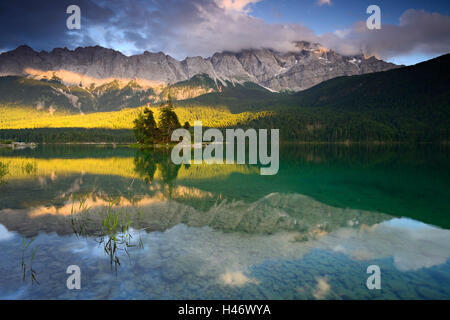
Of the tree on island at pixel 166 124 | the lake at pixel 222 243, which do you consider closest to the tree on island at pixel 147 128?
the tree on island at pixel 166 124

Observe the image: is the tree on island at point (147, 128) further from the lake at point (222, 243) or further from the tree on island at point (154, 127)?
the lake at point (222, 243)

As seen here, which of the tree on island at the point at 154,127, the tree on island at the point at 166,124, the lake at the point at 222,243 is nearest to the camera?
the lake at the point at 222,243

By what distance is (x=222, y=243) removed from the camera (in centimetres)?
1547

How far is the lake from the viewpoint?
1073cm

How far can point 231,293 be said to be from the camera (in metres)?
10.3

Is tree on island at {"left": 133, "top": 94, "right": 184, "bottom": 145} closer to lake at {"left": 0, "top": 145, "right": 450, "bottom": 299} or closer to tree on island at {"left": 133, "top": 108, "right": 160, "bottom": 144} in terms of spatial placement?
tree on island at {"left": 133, "top": 108, "right": 160, "bottom": 144}

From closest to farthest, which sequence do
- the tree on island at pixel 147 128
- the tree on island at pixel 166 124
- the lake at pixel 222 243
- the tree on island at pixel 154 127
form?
the lake at pixel 222 243 < the tree on island at pixel 147 128 < the tree on island at pixel 154 127 < the tree on island at pixel 166 124

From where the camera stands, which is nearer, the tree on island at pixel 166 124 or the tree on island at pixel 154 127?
the tree on island at pixel 154 127

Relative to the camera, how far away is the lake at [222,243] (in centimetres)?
1073

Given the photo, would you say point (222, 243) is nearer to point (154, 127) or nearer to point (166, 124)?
point (166, 124)

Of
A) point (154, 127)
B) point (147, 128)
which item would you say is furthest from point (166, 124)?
point (147, 128)

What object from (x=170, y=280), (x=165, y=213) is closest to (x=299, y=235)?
(x=170, y=280)
